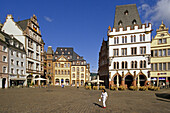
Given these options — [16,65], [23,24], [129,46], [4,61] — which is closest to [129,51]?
[129,46]

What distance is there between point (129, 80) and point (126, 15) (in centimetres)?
1820

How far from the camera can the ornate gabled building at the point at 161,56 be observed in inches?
1609

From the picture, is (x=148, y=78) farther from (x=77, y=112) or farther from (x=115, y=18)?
(x=77, y=112)

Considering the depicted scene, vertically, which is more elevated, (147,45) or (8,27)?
(8,27)

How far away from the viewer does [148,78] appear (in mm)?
38438

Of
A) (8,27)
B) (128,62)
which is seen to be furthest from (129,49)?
(8,27)

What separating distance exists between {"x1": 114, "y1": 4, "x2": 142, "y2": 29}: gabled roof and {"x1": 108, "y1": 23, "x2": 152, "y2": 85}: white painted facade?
232 centimetres

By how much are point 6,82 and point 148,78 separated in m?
35.0

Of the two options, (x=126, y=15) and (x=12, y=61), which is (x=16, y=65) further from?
(x=126, y=15)

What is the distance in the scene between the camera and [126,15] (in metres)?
44.0

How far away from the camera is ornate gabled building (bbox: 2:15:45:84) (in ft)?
151

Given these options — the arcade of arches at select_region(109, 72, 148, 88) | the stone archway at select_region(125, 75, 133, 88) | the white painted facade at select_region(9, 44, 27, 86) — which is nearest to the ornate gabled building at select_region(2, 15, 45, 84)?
the white painted facade at select_region(9, 44, 27, 86)

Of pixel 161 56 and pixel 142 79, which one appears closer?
pixel 142 79

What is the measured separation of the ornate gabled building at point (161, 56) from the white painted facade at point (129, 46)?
5.00 metres
